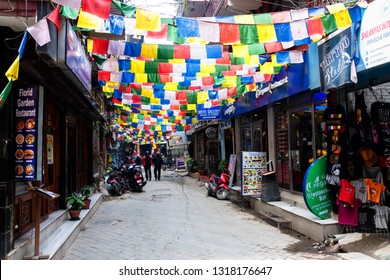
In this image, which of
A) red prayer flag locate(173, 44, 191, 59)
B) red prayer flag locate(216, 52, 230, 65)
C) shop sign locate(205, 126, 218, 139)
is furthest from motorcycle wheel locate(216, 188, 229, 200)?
red prayer flag locate(173, 44, 191, 59)

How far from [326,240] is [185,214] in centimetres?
489

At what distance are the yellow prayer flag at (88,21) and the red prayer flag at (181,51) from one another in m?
2.67

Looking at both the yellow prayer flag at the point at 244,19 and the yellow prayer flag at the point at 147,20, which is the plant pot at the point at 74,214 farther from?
the yellow prayer flag at the point at 244,19

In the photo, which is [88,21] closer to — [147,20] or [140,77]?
[147,20]

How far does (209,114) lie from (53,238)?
11240 mm

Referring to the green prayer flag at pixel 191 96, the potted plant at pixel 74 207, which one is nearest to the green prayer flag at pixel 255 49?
the green prayer flag at pixel 191 96

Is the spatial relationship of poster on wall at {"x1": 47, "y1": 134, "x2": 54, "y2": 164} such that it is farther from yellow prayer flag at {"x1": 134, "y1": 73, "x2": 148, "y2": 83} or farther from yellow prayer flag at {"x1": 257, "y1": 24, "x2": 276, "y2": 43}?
yellow prayer flag at {"x1": 257, "y1": 24, "x2": 276, "y2": 43}

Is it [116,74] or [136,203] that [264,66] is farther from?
[136,203]

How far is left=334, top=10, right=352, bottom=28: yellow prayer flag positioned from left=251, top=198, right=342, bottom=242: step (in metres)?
4.11

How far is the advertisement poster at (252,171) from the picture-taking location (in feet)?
37.3

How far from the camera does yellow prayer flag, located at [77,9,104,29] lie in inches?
213

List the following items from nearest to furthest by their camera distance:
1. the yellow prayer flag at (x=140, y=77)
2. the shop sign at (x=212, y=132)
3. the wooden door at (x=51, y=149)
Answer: the wooden door at (x=51, y=149), the yellow prayer flag at (x=140, y=77), the shop sign at (x=212, y=132)

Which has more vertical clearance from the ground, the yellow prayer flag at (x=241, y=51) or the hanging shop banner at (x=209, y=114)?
the yellow prayer flag at (x=241, y=51)
